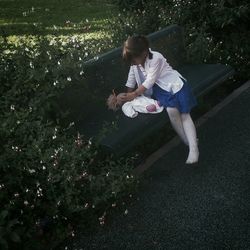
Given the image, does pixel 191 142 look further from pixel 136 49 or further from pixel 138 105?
pixel 136 49

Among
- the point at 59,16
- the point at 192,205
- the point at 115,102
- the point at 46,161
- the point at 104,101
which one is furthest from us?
the point at 59,16

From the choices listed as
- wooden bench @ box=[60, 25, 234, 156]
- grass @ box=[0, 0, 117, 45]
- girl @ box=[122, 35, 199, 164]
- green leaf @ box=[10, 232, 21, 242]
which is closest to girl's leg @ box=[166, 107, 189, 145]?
girl @ box=[122, 35, 199, 164]

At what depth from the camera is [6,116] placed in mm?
4203

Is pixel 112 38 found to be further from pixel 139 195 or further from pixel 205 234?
pixel 205 234

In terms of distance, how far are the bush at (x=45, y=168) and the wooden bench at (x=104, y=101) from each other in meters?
0.16

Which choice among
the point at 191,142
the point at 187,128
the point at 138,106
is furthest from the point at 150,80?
the point at 191,142

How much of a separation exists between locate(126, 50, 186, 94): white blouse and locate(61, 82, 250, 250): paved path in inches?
30.9

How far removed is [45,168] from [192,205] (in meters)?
1.38

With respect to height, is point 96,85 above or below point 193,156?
above

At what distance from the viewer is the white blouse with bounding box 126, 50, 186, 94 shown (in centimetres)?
470

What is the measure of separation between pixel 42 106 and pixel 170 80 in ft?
4.49

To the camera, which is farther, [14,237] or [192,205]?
[192,205]

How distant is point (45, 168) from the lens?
3857mm

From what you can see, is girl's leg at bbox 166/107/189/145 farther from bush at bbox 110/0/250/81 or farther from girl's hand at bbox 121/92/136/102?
bush at bbox 110/0/250/81
